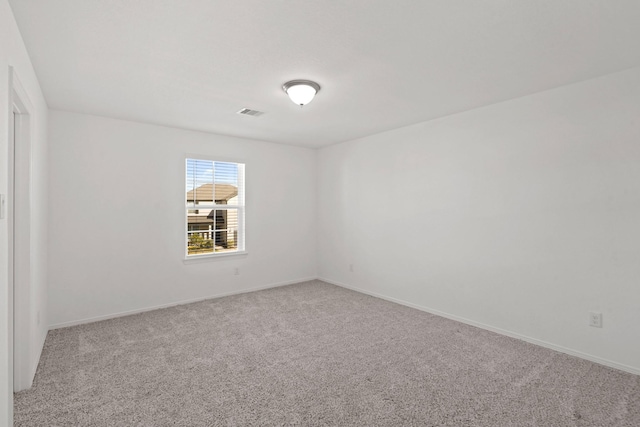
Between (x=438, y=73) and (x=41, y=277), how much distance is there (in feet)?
13.2

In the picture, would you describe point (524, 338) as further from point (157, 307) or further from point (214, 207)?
point (157, 307)

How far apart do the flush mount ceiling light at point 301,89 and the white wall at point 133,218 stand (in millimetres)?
2278

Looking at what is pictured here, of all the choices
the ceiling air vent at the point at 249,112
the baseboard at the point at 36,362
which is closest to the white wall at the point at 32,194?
the baseboard at the point at 36,362

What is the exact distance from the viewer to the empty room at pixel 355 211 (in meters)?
2.00

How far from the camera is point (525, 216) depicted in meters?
3.21

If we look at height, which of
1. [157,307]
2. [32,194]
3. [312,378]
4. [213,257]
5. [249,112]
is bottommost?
[312,378]

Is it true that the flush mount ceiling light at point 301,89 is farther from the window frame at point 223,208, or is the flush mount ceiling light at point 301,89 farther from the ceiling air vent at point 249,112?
the window frame at point 223,208

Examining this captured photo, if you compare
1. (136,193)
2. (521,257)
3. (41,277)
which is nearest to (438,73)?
(521,257)

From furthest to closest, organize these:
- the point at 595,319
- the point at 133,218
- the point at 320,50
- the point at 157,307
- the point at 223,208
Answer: the point at 223,208
the point at 157,307
the point at 133,218
the point at 595,319
the point at 320,50

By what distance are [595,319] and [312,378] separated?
247cm

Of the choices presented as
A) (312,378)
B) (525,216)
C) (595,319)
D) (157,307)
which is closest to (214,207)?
(157,307)

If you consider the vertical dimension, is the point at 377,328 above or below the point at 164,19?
below

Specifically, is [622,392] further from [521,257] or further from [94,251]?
[94,251]

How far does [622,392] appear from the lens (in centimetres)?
231
